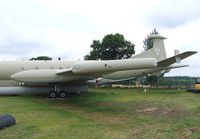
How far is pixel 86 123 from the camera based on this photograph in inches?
575

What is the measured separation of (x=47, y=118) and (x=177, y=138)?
7.17 m

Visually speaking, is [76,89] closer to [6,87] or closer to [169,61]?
[6,87]

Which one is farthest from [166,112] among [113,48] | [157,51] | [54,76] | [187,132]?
[113,48]

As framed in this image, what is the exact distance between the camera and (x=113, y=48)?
48.2 meters

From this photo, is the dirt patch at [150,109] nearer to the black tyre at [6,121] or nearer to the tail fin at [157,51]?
the black tyre at [6,121]

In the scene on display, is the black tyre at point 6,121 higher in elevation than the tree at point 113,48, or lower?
lower

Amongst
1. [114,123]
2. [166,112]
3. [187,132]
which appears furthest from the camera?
[166,112]

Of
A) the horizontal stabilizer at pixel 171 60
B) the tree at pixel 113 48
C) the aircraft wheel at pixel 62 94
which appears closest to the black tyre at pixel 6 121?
the aircraft wheel at pixel 62 94

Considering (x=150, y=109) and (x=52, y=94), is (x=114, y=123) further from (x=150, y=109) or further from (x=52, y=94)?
(x=52, y=94)

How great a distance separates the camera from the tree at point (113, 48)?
4822 centimetres

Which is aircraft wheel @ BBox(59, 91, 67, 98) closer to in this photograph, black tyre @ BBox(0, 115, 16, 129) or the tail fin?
the tail fin

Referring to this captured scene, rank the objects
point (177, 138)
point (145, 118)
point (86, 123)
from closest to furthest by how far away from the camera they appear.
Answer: point (177, 138) → point (86, 123) → point (145, 118)

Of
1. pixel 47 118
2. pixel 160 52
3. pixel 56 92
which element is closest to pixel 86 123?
pixel 47 118

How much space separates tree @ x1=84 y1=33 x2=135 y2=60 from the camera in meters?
48.2
